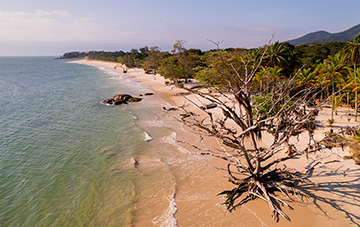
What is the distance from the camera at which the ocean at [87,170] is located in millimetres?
11242

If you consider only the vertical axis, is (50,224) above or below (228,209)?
below

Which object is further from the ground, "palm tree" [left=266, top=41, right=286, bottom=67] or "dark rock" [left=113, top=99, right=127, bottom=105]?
"palm tree" [left=266, top=41, right=286, bottom=67]

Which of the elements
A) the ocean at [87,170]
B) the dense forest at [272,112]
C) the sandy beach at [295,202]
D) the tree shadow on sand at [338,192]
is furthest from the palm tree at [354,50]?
the ocean at [87,170]

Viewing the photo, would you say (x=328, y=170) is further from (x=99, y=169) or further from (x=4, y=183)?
(x=4, y=183)

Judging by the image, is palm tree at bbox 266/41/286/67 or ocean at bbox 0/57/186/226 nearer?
ocean at bbox 0/57/186/226

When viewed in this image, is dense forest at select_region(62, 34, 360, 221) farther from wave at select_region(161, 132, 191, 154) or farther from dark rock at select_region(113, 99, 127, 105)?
dark rock at select_region(113, 99, 127, 105)

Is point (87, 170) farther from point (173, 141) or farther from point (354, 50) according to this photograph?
point (354, 50)

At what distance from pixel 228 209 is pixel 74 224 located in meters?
8.62

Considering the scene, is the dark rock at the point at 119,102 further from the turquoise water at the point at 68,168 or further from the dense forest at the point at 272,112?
the dense forest at the point at 272,112

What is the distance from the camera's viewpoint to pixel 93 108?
110ft

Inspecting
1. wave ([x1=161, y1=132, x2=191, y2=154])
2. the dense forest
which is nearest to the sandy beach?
the dense forest

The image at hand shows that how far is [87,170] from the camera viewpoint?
614 inches

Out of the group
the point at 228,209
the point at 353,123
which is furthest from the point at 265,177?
the point at 353,123

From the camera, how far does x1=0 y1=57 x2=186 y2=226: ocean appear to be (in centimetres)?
1124
